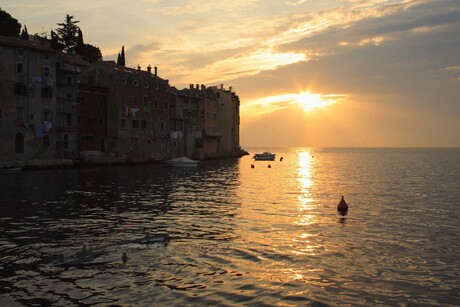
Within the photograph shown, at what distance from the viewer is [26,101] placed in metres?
61.0

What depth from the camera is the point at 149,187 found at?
4350 centimetres

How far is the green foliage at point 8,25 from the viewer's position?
80812mm

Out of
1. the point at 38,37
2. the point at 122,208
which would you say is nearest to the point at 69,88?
the point at 38,37

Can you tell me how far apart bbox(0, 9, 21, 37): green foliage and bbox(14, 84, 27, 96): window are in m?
25.8

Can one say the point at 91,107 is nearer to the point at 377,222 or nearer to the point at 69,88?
the point at 69,88

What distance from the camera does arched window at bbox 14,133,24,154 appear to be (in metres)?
59.8

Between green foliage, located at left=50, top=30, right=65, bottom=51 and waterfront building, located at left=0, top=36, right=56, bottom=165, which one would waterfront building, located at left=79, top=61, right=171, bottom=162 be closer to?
waterfront building, located at left=0, top=36, right=56, bottom=165

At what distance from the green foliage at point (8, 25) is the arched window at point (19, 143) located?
29993mm

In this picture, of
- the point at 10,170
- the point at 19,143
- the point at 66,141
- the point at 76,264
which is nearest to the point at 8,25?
the point at 66,141

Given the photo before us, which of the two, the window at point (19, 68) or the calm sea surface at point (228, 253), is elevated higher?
the window at point (19, 68)

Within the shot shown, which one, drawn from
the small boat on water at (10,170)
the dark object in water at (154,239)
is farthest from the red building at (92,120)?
the dark object in water at (154,239)

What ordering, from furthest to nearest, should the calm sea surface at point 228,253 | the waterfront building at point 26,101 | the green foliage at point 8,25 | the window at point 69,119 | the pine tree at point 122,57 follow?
1. the pine tree at point 122,57
2. the green foliage at point 8,25
3. the window at point 69,119
4. the waterfront building at point 26,101
5. the calm sea surface at point 228,253

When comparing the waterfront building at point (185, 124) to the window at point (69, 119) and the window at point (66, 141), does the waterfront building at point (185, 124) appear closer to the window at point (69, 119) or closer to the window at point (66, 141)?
the window at point (69, 119)

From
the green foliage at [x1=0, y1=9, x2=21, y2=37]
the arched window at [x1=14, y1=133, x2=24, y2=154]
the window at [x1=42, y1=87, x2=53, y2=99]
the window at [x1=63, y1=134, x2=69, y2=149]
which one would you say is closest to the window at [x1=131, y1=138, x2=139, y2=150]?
the window at [x1=63, y1=134, x2=69, y2=149]
